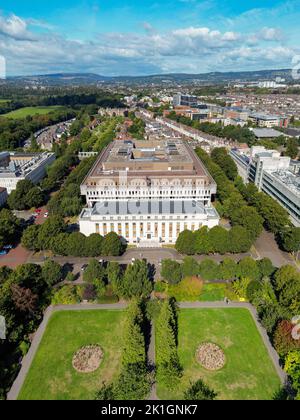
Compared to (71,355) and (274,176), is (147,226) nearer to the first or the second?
(71,355)

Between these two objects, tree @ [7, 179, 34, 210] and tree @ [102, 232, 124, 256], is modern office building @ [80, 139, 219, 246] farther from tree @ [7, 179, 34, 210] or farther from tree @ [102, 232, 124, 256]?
tree @ [7, 179, 34, 210]

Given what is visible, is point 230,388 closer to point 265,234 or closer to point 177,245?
point 177,245

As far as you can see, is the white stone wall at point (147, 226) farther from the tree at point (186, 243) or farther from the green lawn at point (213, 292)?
the green lawn at point (213, 292)

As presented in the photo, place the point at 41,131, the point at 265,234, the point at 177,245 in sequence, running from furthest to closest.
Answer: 1. the point at 41,131
2. the point at 265,234
3. the point at 177,245

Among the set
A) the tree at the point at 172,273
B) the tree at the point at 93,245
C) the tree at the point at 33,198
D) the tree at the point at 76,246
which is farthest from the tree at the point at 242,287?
the tree at the point at 33,198

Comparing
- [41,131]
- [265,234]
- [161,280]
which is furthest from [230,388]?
[41,131]
